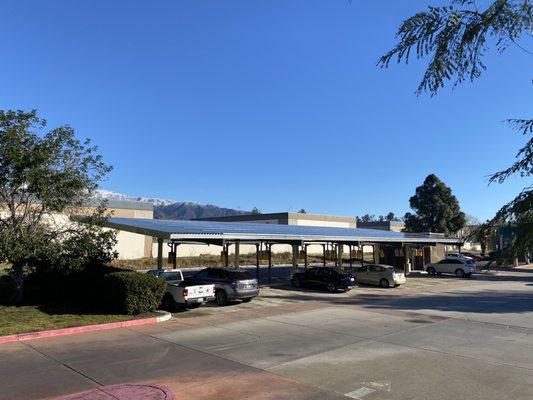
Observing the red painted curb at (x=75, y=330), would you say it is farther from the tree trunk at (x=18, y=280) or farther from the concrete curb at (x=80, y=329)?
the tree trunk at (x=18, y=280)

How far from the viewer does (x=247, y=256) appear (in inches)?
2302

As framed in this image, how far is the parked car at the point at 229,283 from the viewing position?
20.7 metres

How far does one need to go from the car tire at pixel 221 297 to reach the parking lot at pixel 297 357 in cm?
199

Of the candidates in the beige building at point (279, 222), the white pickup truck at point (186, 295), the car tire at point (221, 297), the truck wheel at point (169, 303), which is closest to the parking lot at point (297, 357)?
the white pickup truck at point (186, 295)

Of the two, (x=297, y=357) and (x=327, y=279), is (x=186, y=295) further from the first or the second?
(x=327, y=279)

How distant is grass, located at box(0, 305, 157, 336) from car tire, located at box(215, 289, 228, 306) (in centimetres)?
457

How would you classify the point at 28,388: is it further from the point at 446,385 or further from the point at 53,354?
the point at 446,385

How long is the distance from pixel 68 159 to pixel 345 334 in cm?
1169

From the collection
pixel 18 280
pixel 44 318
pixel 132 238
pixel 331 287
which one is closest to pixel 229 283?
pixel 44 318

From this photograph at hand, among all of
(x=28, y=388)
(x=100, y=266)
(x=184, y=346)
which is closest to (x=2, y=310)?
(x=100, y=266)

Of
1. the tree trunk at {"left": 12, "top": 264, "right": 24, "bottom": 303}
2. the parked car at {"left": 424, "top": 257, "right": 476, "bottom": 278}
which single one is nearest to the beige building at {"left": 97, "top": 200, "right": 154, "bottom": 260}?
the tree trunk at {"left": 12, "top": 264, "right": 24, "bottom": 303}

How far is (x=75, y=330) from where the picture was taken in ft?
45.3

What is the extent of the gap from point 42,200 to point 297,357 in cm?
1094

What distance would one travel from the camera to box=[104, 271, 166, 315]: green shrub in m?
16.3
